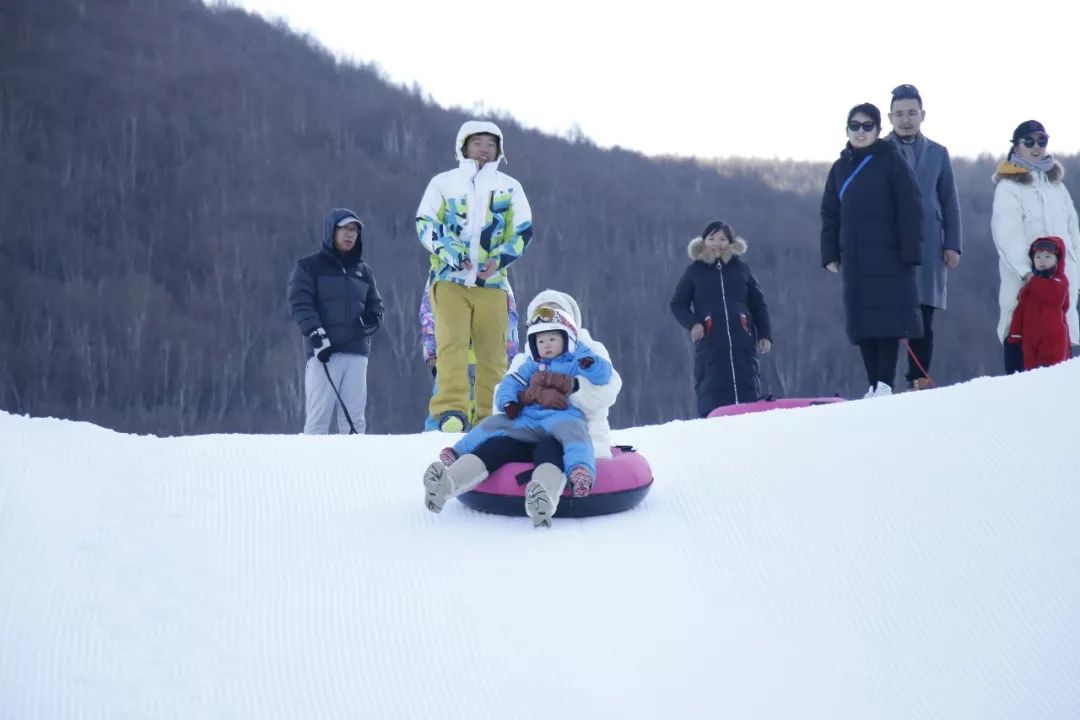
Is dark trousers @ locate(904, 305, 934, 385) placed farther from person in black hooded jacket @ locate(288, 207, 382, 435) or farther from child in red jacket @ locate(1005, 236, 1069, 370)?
person in black hooded jacket @ locate(288, 207, 382, 435)

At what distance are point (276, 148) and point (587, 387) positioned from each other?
41566 millimetres

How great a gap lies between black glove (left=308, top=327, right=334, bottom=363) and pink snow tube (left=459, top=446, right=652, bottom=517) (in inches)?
106

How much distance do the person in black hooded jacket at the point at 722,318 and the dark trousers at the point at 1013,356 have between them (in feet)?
4.99

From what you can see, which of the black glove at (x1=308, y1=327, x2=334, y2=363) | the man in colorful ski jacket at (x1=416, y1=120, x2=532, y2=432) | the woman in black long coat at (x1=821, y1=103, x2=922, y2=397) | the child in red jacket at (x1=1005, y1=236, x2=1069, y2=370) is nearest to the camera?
the man in colorful ski jacket at (x1=416, y1=120, x2=532, y2=432)

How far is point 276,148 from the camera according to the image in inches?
1763

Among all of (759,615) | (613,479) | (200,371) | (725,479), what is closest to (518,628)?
(759,615)

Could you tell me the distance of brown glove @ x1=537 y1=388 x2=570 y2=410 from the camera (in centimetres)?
518

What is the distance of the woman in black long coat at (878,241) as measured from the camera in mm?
7172

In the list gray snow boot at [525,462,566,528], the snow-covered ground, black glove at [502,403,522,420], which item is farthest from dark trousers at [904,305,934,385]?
gray snow boot at [525,462,566,528]

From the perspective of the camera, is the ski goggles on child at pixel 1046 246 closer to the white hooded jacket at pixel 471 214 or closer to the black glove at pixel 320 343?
the white hooded jacket at pixel 471 214

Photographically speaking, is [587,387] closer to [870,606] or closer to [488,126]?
[870,606]

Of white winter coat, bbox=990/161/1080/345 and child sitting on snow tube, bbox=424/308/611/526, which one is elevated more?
white winter coat, bbox=990/161/1080/345

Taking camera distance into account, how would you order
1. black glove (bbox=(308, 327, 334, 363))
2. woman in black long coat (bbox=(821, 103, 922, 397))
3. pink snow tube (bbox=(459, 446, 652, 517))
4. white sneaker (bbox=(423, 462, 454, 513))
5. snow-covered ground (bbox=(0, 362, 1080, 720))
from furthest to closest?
black glove (bbox=(308, 327, 334, 363)) → woman in black long coat (bbox=(821, 103, 922, 397)) → pink snow tube (bbox=(459, 446, 652, 517)) → white sneaker (bbox=(423, 462, 454, 513)) → snow-covered ground (bbox=(0, 362, 1080, 720))

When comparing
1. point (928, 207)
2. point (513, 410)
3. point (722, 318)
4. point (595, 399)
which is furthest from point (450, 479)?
point (928, 207)
